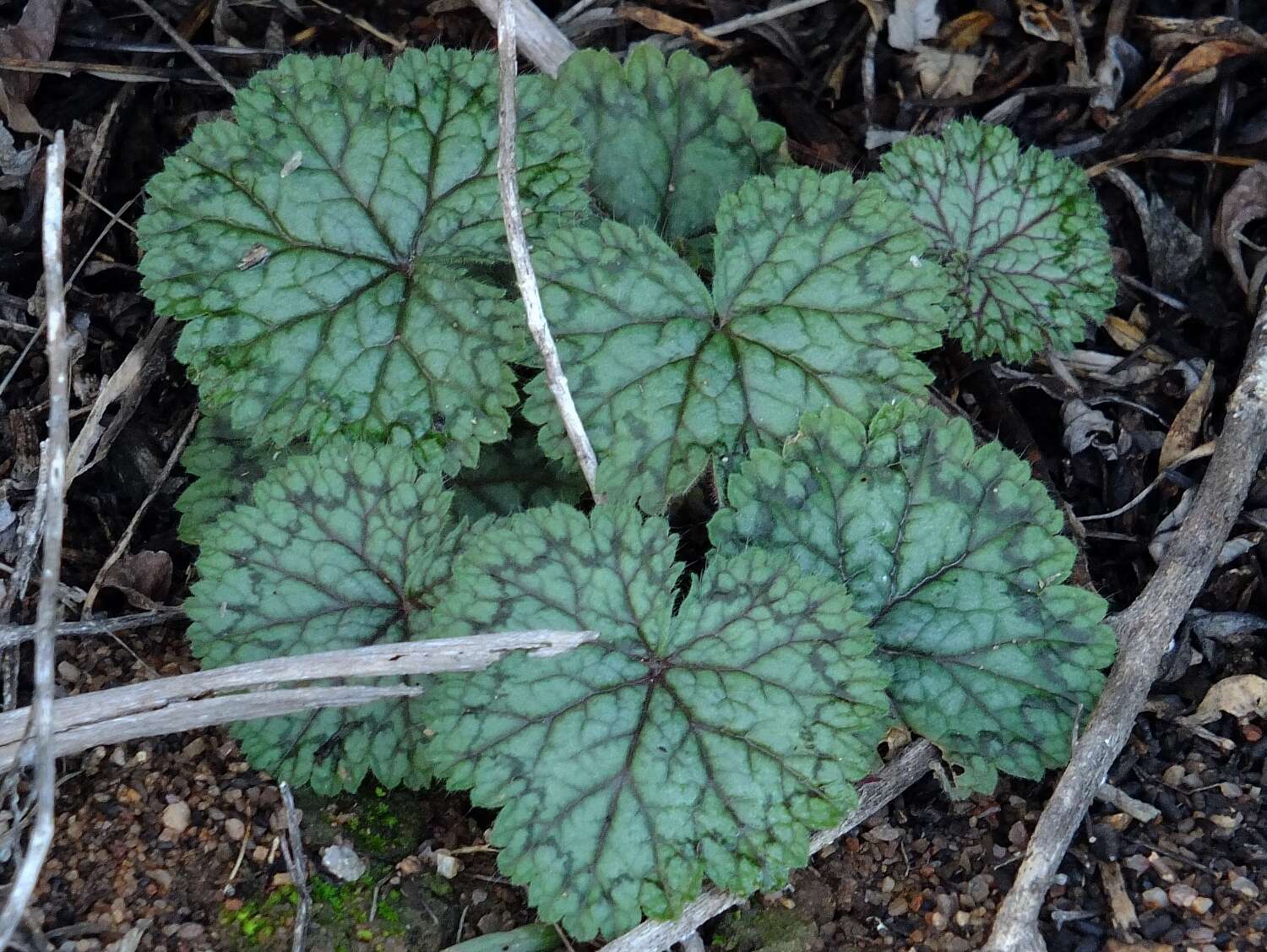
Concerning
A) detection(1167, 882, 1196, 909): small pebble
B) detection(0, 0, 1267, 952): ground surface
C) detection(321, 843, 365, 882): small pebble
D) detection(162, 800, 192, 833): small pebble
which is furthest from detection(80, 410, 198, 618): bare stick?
detection(1167, 882, 1196, 909): small pebble

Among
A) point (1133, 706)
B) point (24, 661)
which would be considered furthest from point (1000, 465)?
point (24, 661)

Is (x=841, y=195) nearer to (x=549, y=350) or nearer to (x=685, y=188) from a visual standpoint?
(x=685, y=188)

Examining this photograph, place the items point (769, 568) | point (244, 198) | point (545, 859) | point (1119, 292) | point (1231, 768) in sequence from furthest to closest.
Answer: point (1119, 292) → point (244, 198) → point (1231, 768) → point (769, 568) → point (545, 859)

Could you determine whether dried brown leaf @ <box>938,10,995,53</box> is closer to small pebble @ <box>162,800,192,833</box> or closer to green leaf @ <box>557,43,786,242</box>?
green leaf @ <box>557,43,786,242</box>

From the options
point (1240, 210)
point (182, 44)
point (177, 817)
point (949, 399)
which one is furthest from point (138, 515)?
point (1240, 210)

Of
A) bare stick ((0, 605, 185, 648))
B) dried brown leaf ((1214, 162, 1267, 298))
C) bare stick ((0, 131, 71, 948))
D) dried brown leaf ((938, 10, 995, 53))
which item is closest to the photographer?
bare stick ((0, 131, 71, 948))

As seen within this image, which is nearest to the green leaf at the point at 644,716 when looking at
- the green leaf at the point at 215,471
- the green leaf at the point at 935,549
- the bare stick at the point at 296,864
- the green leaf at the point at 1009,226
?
the green leaf at the point at 935,549
